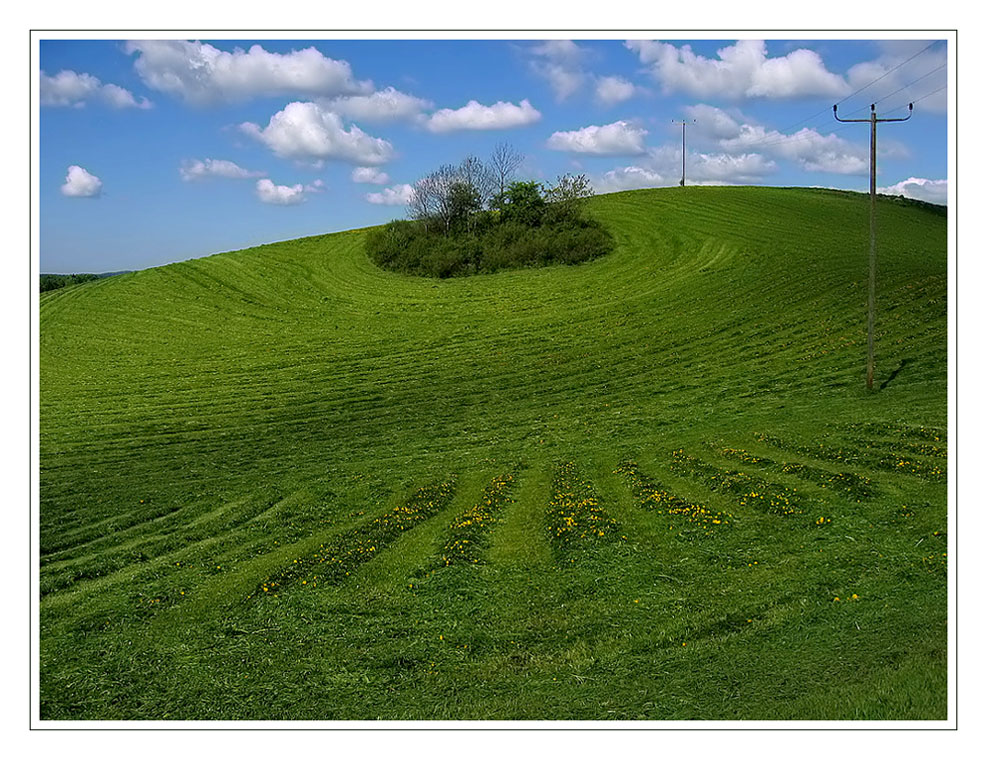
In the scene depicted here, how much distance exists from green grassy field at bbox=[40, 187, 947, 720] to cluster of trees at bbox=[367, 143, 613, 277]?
733cm

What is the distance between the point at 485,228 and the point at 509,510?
26610 mm

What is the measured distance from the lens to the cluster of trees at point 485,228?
117ft

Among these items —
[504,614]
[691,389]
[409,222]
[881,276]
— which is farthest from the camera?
[409,222]

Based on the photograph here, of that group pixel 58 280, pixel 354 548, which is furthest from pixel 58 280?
pixel 354 548

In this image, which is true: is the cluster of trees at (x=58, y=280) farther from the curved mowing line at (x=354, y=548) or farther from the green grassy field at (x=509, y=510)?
the curved mowing line at (x=354, y=548)

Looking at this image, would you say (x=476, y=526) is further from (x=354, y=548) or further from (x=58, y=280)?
(x=58, y=280)

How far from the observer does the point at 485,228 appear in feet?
121

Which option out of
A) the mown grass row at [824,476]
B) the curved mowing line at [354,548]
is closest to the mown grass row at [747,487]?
the mown grass row at [824,476]

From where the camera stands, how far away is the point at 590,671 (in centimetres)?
750

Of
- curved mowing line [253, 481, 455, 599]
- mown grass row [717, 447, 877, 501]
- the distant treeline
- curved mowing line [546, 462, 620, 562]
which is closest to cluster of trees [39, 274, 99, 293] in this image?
the distant treeline
